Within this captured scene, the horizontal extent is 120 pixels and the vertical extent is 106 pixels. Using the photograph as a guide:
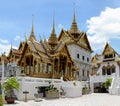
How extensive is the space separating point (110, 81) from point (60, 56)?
27.4 feet

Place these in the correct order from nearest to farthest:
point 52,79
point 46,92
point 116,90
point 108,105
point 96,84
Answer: point 108,105 < point 46,92 < point 52,79 < point 116,90 < point 96,84

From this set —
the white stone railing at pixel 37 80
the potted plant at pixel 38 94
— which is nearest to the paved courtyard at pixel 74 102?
the potted plant at pixel 38 94

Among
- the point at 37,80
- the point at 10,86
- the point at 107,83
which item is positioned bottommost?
the point at 10,86

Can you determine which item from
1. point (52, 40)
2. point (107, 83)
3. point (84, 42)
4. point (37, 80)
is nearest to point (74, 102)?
point (37, 80)

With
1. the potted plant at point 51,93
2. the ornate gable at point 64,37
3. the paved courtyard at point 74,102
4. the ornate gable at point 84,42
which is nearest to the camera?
the paved courtyard at point 74,102

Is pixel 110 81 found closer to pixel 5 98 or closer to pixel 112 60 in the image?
pixel 112 60

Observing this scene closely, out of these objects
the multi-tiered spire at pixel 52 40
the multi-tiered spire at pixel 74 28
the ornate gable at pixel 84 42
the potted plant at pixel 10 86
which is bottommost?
the potted plant at pixel 10 86

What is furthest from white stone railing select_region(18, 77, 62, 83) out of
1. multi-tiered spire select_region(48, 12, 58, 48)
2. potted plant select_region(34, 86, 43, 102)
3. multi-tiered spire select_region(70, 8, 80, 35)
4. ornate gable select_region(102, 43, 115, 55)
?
multi-tiered spire select_region(70, 8, 80, 35)

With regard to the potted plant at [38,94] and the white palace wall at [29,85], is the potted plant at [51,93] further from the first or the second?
the white palace wall at [29,85]

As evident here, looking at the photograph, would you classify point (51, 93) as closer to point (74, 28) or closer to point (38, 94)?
point (38, 94)

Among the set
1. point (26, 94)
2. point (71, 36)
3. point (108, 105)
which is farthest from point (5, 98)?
point (71, 36)

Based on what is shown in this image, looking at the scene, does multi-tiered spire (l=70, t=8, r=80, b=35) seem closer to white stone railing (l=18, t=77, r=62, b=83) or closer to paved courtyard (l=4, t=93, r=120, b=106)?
white stone railing (l=18, t=77, r=62, b=83)

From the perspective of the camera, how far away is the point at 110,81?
103 ft

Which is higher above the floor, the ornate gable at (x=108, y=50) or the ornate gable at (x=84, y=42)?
the ornate gable at (x=84, y=42)
